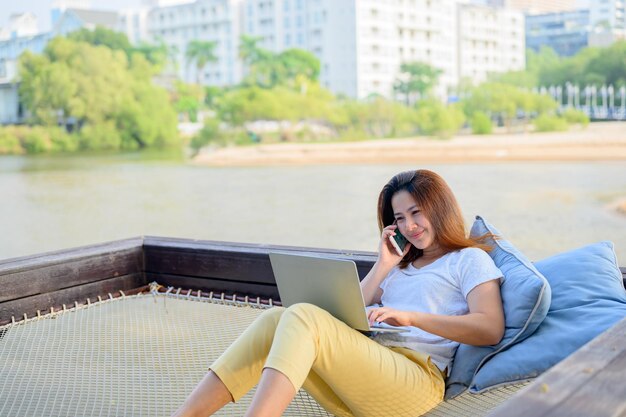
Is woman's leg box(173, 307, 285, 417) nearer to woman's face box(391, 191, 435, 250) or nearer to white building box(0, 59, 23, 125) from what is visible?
woman's face box(391, 191, 435, 250)

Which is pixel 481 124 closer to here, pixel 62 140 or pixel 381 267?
pixel 62 140

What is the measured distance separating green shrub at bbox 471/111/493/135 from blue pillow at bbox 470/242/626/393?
18295 mm

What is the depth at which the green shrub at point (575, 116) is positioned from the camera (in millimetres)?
18330

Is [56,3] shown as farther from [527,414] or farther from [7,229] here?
[527,414]

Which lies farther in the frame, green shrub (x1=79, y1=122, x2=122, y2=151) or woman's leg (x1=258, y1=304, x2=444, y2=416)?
green shrub (x1=79, y1=122, x2=122, y2=151)

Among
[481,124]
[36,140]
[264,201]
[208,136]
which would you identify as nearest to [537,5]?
[481,124]

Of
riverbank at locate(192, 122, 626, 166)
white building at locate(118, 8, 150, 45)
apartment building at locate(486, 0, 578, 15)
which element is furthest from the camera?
white building at locate(118, 8, 150, 45)

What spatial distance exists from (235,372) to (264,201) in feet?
59.9

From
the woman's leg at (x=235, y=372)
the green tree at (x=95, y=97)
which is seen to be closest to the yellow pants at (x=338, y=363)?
the woman's leg at (x=235, y=372)

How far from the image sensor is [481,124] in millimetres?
20078

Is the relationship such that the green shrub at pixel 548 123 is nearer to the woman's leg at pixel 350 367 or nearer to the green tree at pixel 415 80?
the green tree at pixel 415 80

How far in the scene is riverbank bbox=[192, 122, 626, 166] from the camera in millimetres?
18766

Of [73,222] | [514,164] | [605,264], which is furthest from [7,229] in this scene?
[605,264]

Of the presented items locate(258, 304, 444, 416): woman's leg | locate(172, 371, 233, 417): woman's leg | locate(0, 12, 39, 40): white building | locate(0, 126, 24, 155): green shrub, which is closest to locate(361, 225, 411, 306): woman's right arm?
locate(258, 304, 444, 416): woman's leg
